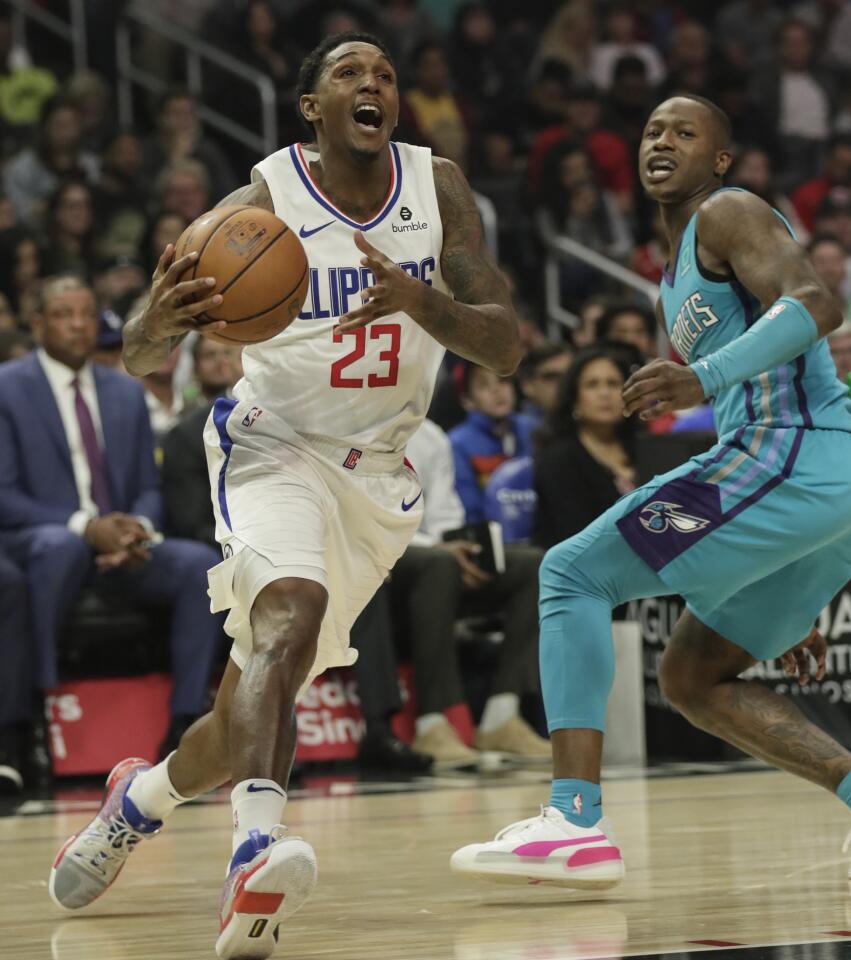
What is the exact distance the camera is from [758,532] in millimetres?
4156

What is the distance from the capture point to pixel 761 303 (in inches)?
164

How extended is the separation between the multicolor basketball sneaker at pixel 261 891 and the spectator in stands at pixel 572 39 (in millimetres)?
11733

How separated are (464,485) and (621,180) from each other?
16.2 ft

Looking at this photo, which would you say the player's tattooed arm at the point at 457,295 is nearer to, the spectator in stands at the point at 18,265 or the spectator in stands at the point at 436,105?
the spectator in stands at the point at 18,265

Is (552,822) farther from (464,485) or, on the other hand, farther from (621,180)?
(621,180)

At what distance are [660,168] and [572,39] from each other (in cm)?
1033

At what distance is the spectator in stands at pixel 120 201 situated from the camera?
10875 mm

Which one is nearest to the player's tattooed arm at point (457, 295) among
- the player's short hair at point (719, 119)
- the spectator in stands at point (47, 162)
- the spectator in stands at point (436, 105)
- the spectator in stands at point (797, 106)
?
the player's short hair at point (719, 119)

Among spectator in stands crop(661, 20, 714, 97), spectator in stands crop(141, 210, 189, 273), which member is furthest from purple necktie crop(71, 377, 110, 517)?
spectator in stands crop(661, 20, 714, 97)

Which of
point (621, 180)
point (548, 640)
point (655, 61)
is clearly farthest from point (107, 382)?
→ point (655, 61)

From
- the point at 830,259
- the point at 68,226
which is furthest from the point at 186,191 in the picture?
the point at 830,259

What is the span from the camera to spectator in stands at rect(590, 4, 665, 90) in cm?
1420

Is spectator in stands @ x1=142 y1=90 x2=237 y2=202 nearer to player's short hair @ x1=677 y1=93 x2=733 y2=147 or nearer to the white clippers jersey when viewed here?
player's short hair @ x1=677 y1=93 x2=733 y2=147

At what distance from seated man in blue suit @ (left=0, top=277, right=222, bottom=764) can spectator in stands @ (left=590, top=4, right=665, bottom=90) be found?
24.9ft
